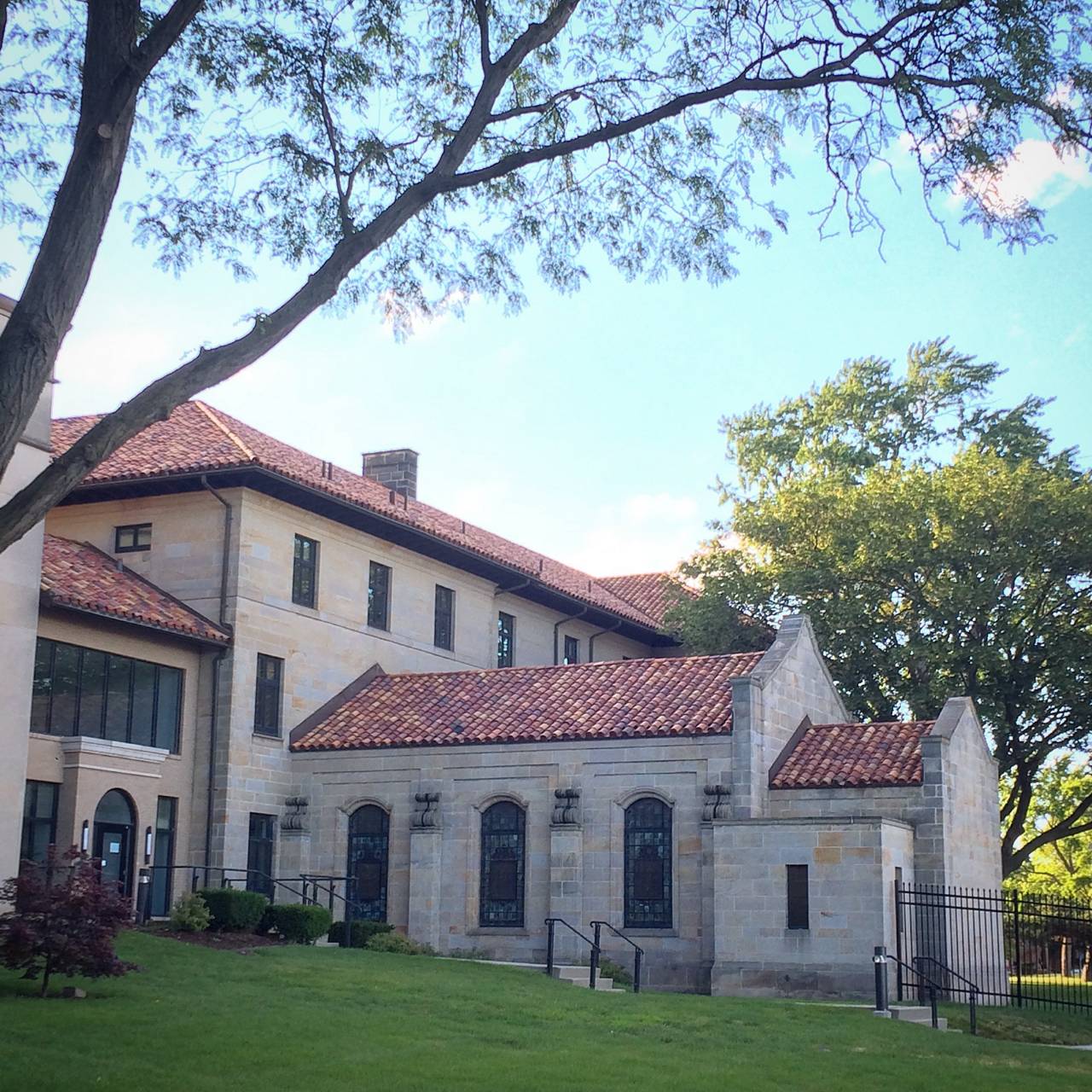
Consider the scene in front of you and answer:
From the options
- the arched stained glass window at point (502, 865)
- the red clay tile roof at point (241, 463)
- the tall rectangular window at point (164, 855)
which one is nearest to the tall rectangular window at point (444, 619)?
the red clay tile roof at point (241, 463)

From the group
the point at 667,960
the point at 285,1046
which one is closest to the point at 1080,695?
the point at 667,960

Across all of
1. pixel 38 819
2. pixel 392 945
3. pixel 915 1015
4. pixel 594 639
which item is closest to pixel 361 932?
pixel 392 945

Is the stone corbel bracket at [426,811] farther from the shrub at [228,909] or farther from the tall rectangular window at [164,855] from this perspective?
the shrub at [228,909]

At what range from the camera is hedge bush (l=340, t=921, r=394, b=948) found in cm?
3002

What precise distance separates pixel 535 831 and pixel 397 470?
606 inches

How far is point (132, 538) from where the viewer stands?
34094 mm

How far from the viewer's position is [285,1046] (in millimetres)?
16312

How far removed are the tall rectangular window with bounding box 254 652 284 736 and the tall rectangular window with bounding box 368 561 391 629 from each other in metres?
3.73

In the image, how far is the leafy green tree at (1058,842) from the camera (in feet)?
155

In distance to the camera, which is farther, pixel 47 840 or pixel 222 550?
pixel 222 550

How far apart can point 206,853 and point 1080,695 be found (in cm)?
2144

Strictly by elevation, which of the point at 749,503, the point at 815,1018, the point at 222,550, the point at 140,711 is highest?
the point at 749,503

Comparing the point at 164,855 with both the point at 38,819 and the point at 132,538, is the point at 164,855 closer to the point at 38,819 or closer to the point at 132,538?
the point at 38,819

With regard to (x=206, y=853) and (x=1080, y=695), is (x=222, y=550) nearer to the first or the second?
(x=206, y=853)
